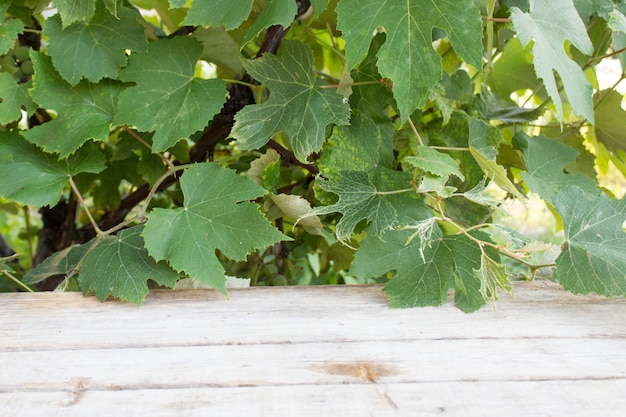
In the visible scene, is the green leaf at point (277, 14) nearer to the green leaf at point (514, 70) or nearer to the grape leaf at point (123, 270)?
the grape leaf at point (123, 270)

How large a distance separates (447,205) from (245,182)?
0.33m

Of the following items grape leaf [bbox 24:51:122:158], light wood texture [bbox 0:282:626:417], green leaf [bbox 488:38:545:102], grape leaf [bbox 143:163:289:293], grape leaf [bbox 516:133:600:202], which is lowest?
light wood texture [bbox 0:282:626:417]

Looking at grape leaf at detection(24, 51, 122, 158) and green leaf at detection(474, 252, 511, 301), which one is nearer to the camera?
green leaf at detection(474, 252, 511, 301)

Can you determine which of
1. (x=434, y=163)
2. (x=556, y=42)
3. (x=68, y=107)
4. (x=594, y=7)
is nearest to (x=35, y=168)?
(x=68, y=107)

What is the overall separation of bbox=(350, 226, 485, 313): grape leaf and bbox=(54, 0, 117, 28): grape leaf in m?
0.49

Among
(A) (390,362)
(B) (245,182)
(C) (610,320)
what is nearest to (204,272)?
(B) (245,182)

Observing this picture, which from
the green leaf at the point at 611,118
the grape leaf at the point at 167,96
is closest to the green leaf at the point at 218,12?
the grape leaf at the point at 167,96

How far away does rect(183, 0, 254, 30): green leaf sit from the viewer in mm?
811

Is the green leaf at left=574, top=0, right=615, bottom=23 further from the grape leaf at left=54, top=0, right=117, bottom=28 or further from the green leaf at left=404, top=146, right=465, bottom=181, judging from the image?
the grape leaf at left=54, top=0, right=117, bottom=28

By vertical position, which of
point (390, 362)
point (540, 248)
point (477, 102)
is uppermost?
point (477, 102)

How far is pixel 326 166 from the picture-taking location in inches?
35.4

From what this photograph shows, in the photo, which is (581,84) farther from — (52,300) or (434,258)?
(52,300)

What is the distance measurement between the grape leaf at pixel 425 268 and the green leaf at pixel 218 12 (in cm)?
34

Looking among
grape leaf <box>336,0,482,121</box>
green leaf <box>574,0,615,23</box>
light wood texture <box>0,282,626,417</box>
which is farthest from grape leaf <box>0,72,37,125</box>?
green leaf <box>574,0,615,23</box>
